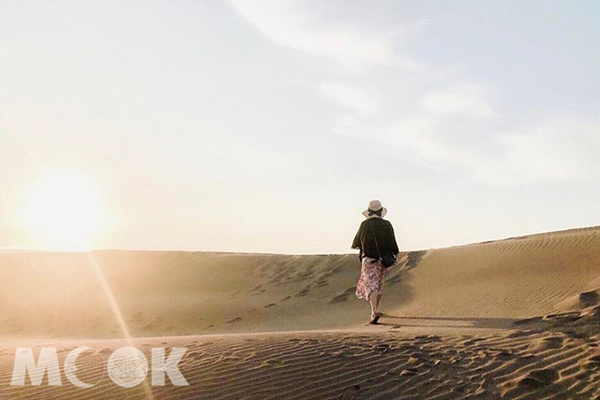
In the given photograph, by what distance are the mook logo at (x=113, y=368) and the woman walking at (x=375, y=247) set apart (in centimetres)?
477

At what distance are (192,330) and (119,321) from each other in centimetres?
360

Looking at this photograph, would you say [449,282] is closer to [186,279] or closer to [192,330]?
[192,330]

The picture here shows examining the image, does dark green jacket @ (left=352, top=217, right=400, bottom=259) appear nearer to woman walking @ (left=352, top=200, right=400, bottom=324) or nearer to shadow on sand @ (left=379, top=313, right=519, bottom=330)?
woman walking @ (left=352, top=200, right=400, bottom=324)

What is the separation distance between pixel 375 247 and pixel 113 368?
19.4 ft

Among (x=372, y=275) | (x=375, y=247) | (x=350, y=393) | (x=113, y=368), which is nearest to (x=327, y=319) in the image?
(x=372, y=275)

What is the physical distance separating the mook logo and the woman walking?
4769 millimetres

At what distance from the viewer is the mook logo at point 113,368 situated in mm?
6012

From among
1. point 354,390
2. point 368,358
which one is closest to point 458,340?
point 368,358

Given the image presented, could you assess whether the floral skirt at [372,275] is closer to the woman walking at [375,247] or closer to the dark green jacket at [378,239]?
the woman walking at [375,247]

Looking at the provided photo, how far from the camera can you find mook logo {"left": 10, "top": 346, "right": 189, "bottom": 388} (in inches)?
237

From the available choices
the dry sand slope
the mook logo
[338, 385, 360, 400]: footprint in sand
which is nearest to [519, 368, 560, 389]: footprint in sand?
the dry sand slope

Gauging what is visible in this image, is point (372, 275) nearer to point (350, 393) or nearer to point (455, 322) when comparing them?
point (455, 322)

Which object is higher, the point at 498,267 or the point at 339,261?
the point at 339,261

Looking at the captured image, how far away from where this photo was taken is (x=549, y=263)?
16188 mm
